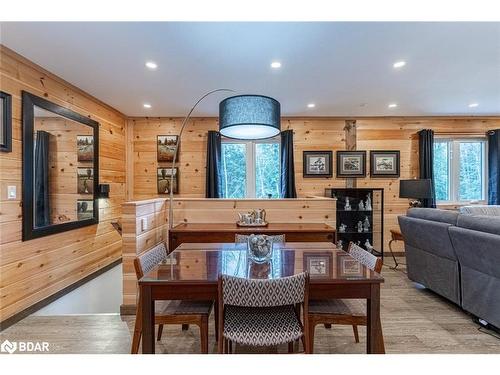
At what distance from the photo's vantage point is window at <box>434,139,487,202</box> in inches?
204

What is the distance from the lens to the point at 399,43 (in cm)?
247

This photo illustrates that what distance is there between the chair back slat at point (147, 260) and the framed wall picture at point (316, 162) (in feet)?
11.4

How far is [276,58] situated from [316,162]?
106 inches

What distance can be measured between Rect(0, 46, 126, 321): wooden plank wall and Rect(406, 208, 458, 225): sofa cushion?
4248 millimetres

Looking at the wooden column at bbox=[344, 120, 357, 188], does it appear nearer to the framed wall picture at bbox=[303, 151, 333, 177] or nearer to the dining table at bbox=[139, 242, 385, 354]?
the framed wall picture at bbox=[303, 151, 333, 177]

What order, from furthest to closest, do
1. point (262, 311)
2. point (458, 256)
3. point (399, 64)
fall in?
point (399, 64) < point (458, 256) < point (262, 311)

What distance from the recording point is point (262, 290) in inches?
55.7

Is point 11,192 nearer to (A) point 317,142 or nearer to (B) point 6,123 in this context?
(B) point 6,123

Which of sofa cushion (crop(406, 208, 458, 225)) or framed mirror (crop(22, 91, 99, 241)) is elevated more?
framed mirror (crop(22, 91, 99, 241))

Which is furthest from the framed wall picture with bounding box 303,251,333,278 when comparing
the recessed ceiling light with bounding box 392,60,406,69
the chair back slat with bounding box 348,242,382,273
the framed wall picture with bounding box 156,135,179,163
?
the framed wall picture with bounding box 156,135,179,163

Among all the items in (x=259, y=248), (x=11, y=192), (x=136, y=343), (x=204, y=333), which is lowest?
(x=136, y=343)

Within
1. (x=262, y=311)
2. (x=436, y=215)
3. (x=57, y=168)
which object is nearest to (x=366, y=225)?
(x=436, y=215)

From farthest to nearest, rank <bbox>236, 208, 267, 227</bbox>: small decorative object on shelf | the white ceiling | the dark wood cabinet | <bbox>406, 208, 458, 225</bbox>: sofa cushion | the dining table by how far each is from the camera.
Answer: <bbox>236, 208, 267, 227</bbox>: small decorative object on shelf, the dark wood cabinet, <bbox>406, 208, 458, 225</bbox>: sofa cushion, the white ceiling, the dining table
